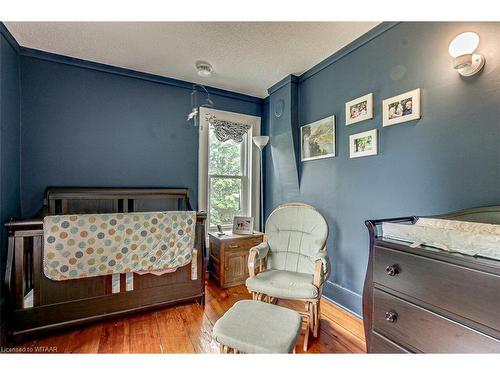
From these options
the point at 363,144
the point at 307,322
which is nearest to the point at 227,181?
the point at 363,144

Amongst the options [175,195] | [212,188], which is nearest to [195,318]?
[175,195]

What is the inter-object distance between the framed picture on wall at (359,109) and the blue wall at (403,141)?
54 mm

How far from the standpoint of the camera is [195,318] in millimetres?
2053

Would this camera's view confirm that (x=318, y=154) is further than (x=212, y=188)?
No

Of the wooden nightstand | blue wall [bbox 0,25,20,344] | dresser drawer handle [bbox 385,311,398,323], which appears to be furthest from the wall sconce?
blue wall [bbox 0,25,20,344]

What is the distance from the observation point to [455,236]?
100 centimetres

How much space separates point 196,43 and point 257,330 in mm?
2400

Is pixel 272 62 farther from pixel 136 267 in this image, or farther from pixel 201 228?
pixel 136 267

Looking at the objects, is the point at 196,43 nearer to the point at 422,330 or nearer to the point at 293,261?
the point at 293,261

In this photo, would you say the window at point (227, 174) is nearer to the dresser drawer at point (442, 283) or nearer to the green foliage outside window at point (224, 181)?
the green foliage outside window at point (224, 181)

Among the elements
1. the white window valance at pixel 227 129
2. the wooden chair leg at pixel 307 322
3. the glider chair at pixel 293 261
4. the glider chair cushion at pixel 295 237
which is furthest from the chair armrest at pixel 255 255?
the white window valance at pixel 227 129

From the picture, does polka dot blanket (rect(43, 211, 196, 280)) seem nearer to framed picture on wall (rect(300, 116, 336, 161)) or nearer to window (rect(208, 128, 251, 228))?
window (rect(208, 128, 251, 228))
